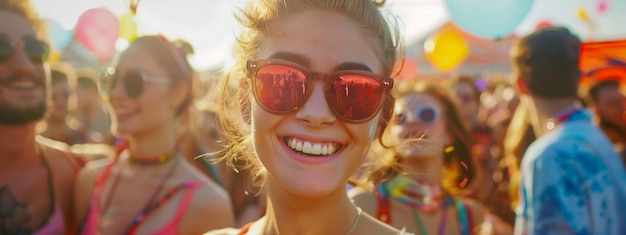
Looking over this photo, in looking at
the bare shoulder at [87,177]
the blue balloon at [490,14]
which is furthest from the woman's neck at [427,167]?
the bare shoulder at [87,177]

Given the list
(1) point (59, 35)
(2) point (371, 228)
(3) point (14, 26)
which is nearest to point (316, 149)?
(2) point (371, 228)

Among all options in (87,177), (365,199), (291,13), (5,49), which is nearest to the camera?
(291,13)

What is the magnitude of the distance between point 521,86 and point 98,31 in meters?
3.41

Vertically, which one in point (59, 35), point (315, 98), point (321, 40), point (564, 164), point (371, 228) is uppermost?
point (321, 40)

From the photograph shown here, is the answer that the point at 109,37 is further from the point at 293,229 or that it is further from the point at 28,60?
the point at 293,229

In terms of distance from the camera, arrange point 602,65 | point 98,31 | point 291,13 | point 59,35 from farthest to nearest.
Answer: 1. point 59,35
2. point 602,65
3. point 98,31
4. point 291,13

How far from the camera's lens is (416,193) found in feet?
9.97

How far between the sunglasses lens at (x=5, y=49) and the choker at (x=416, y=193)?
2.09 metres

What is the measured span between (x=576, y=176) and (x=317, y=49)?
1.72 m

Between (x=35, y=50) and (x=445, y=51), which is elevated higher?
(x=35, y=50)

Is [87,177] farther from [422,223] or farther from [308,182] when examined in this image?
[308,182]

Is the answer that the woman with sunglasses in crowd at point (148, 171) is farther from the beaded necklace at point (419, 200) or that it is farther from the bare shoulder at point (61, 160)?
the beaded necklace at point (419, 200)

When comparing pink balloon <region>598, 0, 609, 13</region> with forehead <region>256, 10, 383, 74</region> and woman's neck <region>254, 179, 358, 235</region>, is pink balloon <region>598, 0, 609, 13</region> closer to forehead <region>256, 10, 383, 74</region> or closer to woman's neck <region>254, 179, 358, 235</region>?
forehead <region>256, 10, 383, 74</region>

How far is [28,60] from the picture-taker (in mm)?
2822
